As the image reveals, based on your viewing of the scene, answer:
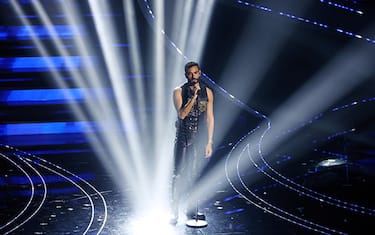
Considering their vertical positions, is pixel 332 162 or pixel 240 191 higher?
pixel 332 162

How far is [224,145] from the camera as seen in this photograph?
774 centimetres

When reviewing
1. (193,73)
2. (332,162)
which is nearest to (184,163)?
(193,73)

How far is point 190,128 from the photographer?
3906 mm

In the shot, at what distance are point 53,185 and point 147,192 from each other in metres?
1.39

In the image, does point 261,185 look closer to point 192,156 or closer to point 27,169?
point 192,156

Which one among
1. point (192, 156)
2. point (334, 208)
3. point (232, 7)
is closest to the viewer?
point (192, 156)

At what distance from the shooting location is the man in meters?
3.81

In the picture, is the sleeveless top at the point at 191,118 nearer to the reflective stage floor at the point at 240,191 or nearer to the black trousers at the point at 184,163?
the black trousers at the point at 184,163

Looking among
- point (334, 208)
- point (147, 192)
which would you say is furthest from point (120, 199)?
point (334, 208)

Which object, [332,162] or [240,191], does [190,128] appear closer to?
[240,191]

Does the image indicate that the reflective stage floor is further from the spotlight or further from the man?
the man

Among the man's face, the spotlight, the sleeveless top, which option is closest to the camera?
the man's face

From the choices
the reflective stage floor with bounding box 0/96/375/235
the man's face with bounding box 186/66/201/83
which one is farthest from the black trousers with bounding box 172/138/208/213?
the man's face with bounding box 186/66/201/83

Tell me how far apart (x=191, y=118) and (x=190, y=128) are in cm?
10
